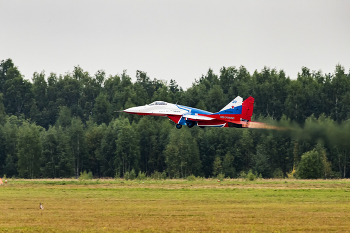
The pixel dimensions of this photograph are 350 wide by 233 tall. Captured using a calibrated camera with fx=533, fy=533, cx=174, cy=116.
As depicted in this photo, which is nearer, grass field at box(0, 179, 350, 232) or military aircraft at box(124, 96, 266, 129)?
grass field at box(0, 179, 350, 232)

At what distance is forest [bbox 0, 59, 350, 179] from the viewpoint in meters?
80.1

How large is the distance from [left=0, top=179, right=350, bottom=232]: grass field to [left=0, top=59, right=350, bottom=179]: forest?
2772 centimetres

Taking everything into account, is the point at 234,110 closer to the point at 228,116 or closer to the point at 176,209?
the point at 228,116

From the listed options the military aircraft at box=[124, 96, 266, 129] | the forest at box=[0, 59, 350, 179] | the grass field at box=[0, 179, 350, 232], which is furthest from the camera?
the forest at box=[0, 59, 350, 179]

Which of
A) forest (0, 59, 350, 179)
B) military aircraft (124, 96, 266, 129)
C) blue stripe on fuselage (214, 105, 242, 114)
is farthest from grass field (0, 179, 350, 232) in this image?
forest (0, 59, 350, 179)

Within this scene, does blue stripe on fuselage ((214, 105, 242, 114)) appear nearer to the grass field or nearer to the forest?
the grass field

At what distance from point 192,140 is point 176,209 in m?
55.1

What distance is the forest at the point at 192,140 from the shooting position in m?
80.1

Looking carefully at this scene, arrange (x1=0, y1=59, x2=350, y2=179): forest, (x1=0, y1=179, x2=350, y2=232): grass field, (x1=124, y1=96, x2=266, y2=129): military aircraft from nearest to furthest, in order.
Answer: (x1=0, y1=179, x2=350, y2=232): grass field < (x1=124, y1=96, x2=266, y2=129): military aircraft < (x1=0, y1=59, x2=350, y2=179): forest

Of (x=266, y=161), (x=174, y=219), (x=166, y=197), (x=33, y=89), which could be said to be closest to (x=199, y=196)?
(x=166, y=197)

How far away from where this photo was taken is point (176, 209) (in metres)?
32.5

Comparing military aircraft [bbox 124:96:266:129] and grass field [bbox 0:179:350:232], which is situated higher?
military aircraft [bbox 124:96:266:129]

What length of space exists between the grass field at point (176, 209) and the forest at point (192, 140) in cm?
2772

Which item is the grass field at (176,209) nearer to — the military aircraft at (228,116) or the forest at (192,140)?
the military aircraft at (228,116)
